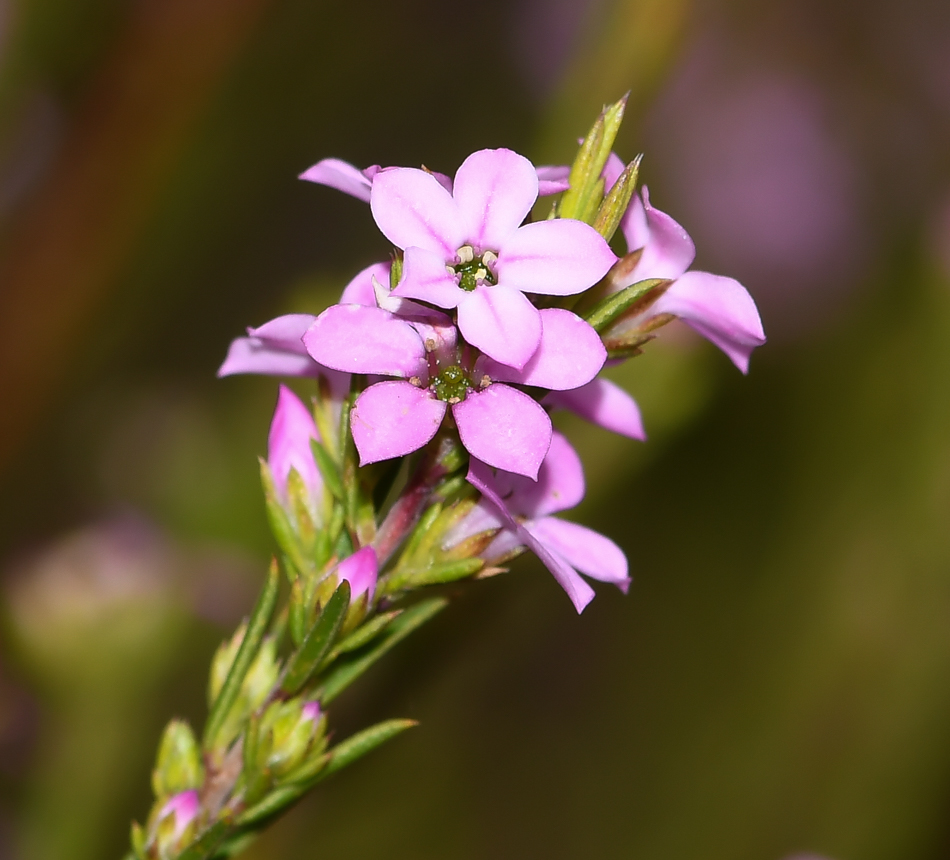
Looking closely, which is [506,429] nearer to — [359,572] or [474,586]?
[359,572]

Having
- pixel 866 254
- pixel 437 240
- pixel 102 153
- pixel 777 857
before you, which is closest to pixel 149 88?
pixel 102 153

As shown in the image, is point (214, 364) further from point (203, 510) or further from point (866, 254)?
point (866, 254)

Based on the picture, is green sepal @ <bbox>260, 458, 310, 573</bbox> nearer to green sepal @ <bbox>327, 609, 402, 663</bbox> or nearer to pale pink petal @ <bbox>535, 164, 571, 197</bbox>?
green sepal @ <bbox>327, 609, 402, 663</bbox>

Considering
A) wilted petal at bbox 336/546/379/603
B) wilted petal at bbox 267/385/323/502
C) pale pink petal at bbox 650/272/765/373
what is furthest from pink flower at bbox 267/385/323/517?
pale pink petal at bbox 650/272/765/373

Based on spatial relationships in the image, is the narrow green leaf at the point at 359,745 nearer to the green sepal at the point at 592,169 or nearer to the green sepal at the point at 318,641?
the green sepal at the point at 318,641

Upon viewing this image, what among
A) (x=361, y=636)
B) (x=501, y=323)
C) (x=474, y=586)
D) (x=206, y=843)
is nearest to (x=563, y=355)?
(x=501, y=323)
